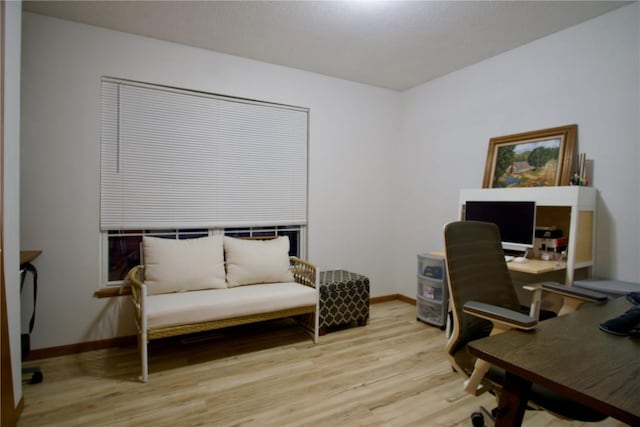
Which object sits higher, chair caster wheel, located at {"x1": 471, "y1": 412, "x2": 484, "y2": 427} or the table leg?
the table leg

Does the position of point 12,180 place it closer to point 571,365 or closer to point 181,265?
point 181,265

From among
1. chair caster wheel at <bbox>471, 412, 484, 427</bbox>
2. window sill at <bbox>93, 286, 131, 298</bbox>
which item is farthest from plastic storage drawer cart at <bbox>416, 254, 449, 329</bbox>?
window sill at <bbox>93, 286, 131, 298</bbox>

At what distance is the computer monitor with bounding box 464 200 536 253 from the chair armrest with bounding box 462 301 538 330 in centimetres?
170

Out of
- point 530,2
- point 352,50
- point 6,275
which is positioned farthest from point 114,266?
point 530,2

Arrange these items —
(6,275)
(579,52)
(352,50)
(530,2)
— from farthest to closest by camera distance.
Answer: (352,50)
(579,52)
(530,2)
(6,275)

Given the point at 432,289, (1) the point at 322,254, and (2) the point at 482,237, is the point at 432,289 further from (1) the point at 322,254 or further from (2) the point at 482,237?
(2) the point at 482,237

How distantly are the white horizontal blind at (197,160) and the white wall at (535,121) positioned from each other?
1474mm

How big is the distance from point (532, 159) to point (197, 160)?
10.1ft

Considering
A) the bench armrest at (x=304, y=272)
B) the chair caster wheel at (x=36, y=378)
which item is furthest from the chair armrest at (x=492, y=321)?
the chair caster wheel at (x=36, y=378)

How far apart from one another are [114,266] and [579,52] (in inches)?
171

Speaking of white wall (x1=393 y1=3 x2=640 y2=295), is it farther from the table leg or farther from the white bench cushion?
the table leg

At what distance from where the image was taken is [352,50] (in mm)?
3338

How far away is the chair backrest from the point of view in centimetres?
164

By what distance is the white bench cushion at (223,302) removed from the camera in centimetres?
253
